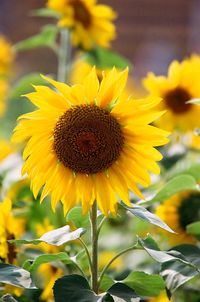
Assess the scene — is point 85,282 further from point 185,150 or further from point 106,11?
point 106,11

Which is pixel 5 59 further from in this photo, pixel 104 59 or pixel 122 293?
pixel 122 293

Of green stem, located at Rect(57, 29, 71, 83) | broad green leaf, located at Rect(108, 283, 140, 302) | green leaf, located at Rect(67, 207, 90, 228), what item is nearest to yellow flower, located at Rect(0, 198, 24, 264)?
green leaf, located at Rect(67, 207, 90, 228)

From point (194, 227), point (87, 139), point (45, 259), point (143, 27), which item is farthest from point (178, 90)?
point (143, 27)

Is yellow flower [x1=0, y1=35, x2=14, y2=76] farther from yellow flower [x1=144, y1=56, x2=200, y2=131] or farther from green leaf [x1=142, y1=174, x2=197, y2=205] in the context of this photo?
green leaf [x1=142, y1=174, x2=197, y2=205]

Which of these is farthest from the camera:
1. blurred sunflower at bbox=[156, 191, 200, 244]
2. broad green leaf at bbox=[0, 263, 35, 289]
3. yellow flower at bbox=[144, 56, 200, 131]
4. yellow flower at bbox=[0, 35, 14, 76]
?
yellow flower at bbox=[0, 35, 14, 76]

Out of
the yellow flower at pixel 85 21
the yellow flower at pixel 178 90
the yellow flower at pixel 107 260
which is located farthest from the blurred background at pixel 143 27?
the yellow flower at pixel 107 260

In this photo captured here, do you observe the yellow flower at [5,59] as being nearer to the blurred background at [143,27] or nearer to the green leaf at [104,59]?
the green leaf at [104,59]

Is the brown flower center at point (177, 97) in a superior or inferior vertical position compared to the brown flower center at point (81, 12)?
inferior
